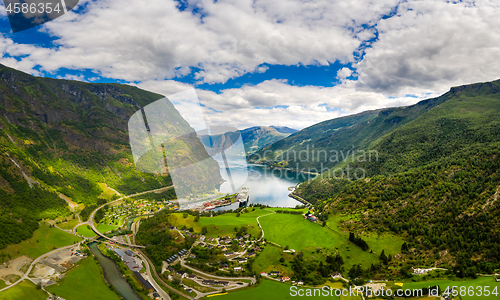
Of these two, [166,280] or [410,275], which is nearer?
[410,275]

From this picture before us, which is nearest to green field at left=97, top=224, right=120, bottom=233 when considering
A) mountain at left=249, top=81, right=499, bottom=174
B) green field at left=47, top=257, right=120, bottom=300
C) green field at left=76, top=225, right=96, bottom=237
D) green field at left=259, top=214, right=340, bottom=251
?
green field at left=76, top=225, right=96, bottom=237

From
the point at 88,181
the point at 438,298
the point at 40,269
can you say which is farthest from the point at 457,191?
the point at 88,181

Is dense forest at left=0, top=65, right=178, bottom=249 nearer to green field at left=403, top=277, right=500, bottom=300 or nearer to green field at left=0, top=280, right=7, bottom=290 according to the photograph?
green field at left=0, top=280, right=7, bottom=290

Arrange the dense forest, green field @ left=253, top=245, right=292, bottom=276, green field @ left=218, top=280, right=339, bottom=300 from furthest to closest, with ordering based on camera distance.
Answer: the dense forest < green field @ left=253, top=245, right=292, bottom=276 < green field @ left=218, top=280, right=339, bottom=300

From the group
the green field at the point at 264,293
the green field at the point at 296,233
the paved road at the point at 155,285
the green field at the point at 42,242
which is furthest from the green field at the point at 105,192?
the green field at the point at 264,293

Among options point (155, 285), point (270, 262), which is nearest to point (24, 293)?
point (155, 285)

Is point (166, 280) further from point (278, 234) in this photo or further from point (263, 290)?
point (278, 234)
